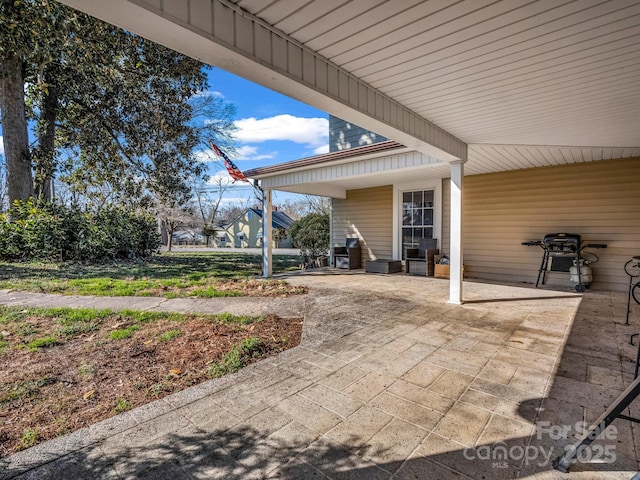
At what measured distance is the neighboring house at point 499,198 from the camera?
5.50 m

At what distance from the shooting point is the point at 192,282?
6.34 m

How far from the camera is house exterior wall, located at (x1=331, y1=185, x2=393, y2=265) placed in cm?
861

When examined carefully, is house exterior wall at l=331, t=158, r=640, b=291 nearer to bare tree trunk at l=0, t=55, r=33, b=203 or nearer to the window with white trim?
the window with white trim

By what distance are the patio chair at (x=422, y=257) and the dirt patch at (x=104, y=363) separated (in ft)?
14.7

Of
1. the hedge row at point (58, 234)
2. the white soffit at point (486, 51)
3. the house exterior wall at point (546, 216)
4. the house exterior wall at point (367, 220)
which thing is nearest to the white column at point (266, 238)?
the house exterior wall at point (367, 220)

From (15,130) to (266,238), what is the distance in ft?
22.1

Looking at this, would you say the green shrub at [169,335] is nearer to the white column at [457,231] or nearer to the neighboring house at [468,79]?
the neighboring house at [468,79]

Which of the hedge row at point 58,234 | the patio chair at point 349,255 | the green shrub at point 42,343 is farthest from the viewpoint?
the patio chair at point 349,255

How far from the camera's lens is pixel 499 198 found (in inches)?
269

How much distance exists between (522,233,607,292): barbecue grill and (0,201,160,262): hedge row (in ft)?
33.9

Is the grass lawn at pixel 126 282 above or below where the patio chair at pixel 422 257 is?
below

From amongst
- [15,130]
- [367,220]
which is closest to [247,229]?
[15,130]

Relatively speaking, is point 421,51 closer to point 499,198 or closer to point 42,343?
point 42,343

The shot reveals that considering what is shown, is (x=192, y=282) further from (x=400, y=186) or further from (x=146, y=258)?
(x=400, y=186)
